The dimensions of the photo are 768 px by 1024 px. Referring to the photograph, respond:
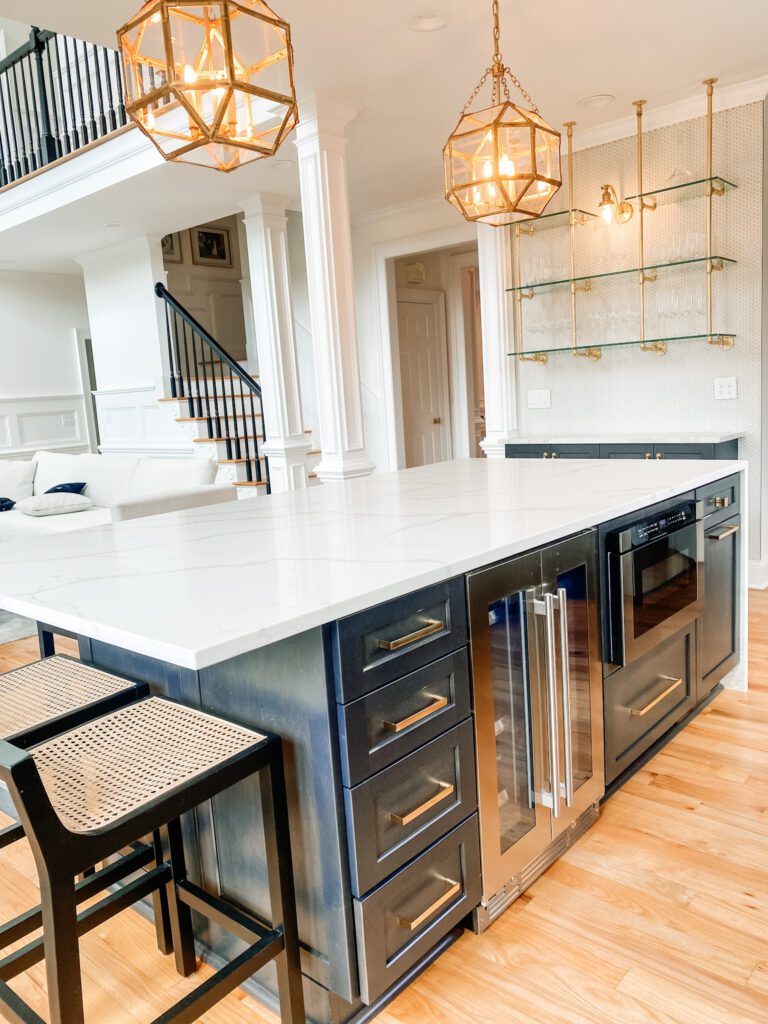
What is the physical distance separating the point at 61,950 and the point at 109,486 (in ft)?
16.8

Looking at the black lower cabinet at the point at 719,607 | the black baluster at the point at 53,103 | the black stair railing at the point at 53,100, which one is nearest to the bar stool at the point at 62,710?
the black lower cabinet at the point at 719,607

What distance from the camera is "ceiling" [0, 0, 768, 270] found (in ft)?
9.84

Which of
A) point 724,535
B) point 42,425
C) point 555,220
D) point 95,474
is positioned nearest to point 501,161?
point 724,535

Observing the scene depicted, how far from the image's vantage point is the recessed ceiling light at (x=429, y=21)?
3.02 meters

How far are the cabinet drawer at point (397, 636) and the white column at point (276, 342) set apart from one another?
4.02 m

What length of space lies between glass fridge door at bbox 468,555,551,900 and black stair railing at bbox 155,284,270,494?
14.8ft

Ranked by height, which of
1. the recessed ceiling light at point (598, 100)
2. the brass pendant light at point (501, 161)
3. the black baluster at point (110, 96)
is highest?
the black baluster at point (110, 96)

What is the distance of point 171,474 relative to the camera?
526 centimetres

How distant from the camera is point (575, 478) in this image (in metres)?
2.64

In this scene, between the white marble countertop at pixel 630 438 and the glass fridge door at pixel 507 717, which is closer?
the glass fridge door at pixel 507 717

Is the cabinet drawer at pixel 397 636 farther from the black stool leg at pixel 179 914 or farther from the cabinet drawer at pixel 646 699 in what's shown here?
the cabinet drawer at pixel 646 699

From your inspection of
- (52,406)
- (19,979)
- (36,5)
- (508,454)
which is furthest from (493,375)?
(52,406)

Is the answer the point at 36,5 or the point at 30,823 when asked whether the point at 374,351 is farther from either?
the point at 30,823

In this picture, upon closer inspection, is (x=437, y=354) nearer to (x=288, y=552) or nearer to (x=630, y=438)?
(x=630, y=438)
